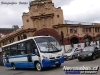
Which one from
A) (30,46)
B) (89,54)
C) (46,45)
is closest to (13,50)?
(30,46)

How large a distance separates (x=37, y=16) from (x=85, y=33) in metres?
11.5

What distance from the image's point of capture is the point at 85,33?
40.7 meters

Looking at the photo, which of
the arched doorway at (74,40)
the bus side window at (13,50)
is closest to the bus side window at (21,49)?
the bus side window at (13,50)

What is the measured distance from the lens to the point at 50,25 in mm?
38969

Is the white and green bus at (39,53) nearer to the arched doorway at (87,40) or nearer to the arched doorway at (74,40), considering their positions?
the arched doorway at (74,40)

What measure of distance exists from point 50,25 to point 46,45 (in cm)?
2462

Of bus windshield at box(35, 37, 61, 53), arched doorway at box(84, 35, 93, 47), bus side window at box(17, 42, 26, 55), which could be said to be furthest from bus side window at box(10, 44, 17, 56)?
arched doorway at box(84, 35, 93, 47)

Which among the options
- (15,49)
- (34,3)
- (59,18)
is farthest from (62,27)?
(15,49)

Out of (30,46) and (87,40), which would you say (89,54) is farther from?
(87,40)

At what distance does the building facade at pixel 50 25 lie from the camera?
3796cm

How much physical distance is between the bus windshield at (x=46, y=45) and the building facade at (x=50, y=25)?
22102 mm

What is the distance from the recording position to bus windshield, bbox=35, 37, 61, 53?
14.2m

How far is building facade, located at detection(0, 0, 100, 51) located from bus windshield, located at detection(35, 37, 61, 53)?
22.1 meters

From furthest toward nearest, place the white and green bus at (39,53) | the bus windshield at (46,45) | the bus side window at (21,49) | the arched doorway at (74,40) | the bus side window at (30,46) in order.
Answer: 1. the arched doorway at (74,40)
2. the bus side window at (21,49)
3. the bus side window at (30,46)
4. the bus windshield at (46,45)
5. the white and green bus at (39,53)
